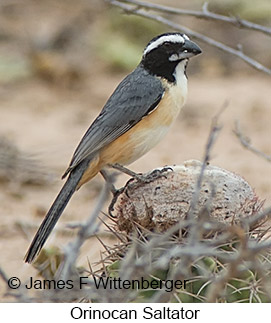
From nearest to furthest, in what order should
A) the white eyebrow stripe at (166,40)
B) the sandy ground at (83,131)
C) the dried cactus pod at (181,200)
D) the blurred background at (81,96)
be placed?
the dried cactus pod at (181,200), the white eyebrow stripe at (166,40), the sandy ground at (83,131), the blurred background at (81,96)

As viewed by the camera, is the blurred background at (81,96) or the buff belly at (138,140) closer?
the buff belly at (138,140)

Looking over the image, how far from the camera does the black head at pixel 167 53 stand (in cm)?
449

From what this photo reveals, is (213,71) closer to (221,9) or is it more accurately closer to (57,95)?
(221,9)

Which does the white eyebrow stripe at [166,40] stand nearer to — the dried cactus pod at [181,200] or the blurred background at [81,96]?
the dried cactus pod at [181,200]

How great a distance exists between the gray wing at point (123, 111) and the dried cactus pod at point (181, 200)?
89cm

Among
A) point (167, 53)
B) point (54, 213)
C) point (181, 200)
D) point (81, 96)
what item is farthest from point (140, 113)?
point (81, 96)

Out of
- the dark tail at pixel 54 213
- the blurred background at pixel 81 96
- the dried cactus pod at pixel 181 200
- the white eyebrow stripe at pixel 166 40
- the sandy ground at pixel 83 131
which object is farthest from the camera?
the blurred background at pixel 81 96

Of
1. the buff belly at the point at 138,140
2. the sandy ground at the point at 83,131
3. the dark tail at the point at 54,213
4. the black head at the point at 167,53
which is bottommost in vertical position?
the sandy ground at the point at 83,131

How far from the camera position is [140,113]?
4609 mm

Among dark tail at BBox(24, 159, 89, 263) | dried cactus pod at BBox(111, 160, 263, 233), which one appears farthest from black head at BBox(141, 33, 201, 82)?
dried cactus pod at BBox(111, 160, 263, 233)

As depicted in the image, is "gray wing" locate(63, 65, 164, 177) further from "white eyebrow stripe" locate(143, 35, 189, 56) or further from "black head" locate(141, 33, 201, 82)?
"white eyebrow stripe" locate(143, 35, 189, 56)

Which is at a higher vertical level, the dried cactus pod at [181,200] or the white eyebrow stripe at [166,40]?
the white eyebrow stripe at [166,40]

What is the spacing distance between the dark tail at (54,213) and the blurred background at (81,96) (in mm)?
1267

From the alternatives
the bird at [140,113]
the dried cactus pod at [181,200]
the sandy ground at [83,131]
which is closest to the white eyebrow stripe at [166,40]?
the bird at [140,113]
